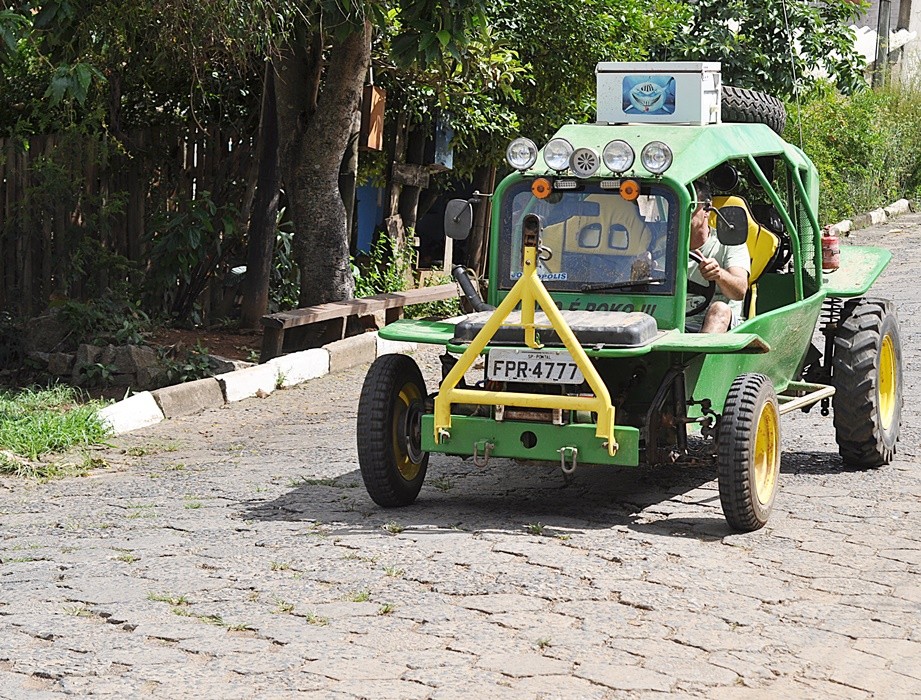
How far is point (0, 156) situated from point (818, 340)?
7.62m

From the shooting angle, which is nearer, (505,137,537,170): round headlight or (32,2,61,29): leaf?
(505,137,537,170): round headlight

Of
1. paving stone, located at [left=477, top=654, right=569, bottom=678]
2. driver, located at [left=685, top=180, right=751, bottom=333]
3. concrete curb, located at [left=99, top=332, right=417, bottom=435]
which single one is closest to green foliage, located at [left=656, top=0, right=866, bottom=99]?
concrete curb, located at [left=99, top=332, right=417, bottom=435]

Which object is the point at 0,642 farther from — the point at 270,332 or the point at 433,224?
the point at 433,224

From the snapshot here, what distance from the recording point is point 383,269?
14.8m

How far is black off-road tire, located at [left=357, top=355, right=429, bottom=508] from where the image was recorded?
676cm

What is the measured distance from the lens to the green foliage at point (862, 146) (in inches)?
840

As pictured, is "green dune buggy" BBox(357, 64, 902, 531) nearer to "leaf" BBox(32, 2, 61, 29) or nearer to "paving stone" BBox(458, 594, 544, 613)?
"paving stone" BBox(458, 594, 544, 613)

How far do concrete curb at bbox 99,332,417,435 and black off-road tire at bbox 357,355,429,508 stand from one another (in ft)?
5.24

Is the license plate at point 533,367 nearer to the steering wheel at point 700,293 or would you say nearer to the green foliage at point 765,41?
the steering wheel at point 700,293

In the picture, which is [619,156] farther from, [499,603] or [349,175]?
[349,175]

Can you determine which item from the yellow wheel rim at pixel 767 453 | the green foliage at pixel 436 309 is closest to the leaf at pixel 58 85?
the yellow wheel rim at pixel 767 453

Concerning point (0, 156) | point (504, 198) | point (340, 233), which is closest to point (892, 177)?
point (340, 233)

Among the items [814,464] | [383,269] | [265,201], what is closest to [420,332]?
[814,464]

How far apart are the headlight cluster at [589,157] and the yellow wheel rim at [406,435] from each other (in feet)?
4.26
